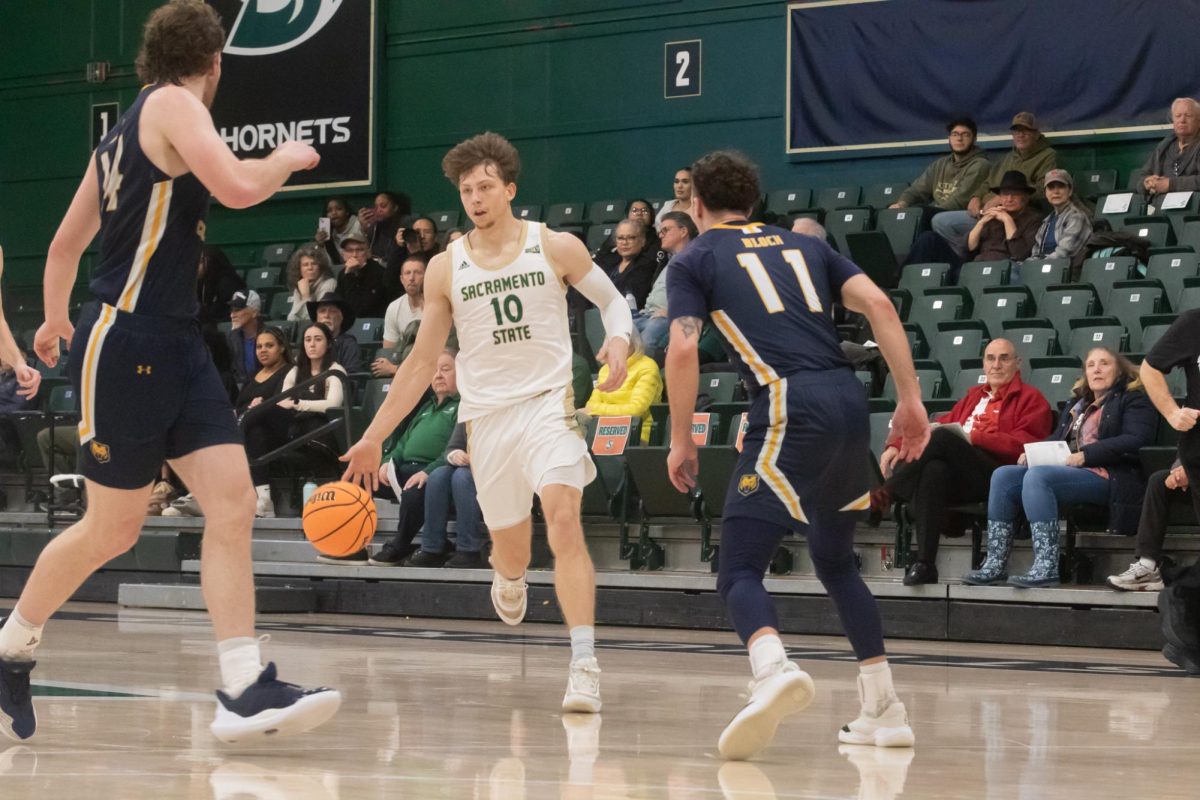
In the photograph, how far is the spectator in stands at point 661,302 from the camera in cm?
1137

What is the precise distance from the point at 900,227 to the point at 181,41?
9452mm

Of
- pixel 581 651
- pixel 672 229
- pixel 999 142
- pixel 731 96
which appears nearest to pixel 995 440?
pixel 672 229

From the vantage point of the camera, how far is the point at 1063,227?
39.2ft

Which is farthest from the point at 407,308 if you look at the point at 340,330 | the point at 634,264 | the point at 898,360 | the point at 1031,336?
the point at 898,360

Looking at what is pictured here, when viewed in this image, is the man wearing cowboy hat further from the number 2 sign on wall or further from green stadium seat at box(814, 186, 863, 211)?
the number 2 sign on wall

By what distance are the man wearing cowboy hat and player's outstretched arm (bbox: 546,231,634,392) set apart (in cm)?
701

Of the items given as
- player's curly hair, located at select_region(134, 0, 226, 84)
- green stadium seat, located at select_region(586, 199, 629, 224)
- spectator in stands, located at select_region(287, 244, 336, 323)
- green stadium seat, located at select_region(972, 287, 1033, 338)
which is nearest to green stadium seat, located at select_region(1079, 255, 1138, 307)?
green stadium seat, located at select_region(972, 287, 1033, 338)

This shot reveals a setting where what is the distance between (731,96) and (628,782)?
42.4ft

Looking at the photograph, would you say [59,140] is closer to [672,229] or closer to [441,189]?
[441,189]

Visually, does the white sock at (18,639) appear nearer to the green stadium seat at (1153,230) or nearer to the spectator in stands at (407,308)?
the spectator in stands at (407,308)

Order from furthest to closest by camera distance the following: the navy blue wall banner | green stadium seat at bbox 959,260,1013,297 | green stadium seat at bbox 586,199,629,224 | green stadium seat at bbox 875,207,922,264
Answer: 1. green stadium seat at bbox 586,199,629,224
2. the navy blue wall banner
3. green stadium seat at bbox 875,207,922,264
4. green stadium seat at bbox 959,260,1013,297

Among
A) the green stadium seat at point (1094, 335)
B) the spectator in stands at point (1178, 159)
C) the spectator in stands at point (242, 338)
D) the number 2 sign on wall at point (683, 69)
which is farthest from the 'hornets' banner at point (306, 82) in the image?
the green stadium seat at point (1094, 335)

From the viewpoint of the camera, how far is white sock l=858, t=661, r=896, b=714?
4.66m

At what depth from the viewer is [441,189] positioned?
17.8 metres
